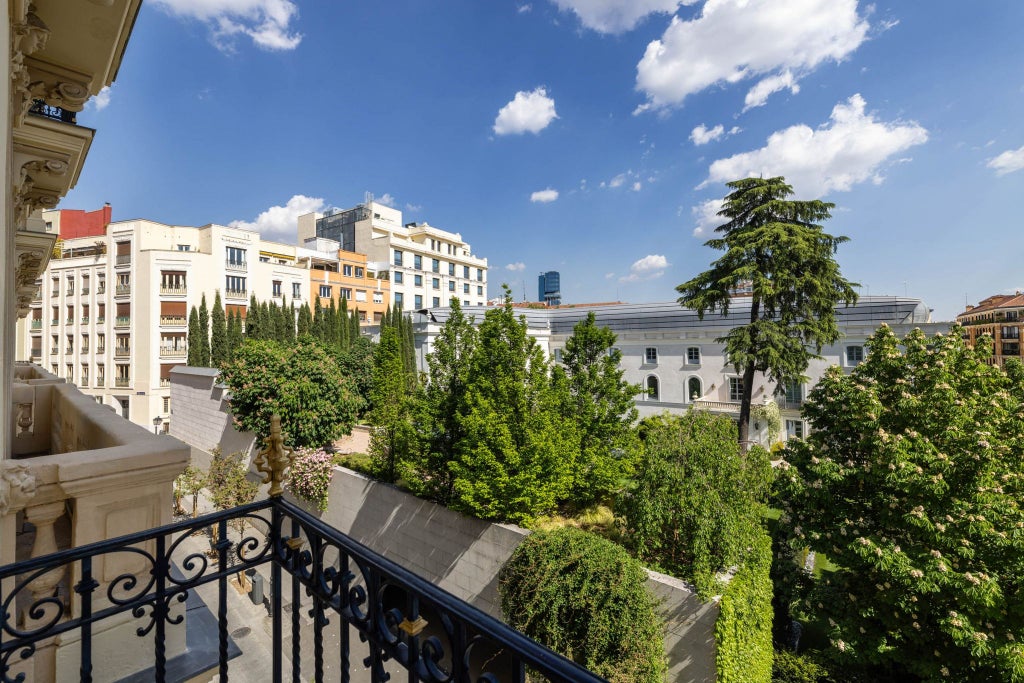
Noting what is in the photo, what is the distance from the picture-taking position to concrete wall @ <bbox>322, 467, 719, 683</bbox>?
7312 mm

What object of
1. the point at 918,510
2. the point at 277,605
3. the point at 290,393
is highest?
the point at 290,393

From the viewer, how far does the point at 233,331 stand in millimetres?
25828

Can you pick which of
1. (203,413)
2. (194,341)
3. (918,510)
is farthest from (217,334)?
(918,510)

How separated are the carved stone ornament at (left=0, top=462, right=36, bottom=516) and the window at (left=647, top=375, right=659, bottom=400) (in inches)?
982

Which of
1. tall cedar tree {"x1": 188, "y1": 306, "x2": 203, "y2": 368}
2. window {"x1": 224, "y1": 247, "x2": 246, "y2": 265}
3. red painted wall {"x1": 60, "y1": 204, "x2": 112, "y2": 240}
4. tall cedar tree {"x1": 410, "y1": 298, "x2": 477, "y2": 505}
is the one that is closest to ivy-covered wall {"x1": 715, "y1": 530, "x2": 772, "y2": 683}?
tall cedar tree {"x1": 410, "y1": 298, "x2": 477, "y2": 505}

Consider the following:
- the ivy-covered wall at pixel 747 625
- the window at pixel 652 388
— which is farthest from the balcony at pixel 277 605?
the window at pixel 652 388

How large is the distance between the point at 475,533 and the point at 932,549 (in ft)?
25.9

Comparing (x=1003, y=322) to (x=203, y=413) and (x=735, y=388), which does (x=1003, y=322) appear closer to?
(x=735, y=388)

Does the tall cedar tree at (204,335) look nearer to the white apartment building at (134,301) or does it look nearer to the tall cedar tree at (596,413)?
the white apartment building at (134,301)

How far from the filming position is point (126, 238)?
25.8 meters

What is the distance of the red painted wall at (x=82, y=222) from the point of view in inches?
1122

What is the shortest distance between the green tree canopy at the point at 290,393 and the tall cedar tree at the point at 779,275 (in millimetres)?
12696

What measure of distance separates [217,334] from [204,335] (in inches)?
25.1

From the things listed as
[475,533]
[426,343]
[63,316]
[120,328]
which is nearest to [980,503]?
[475,533]
